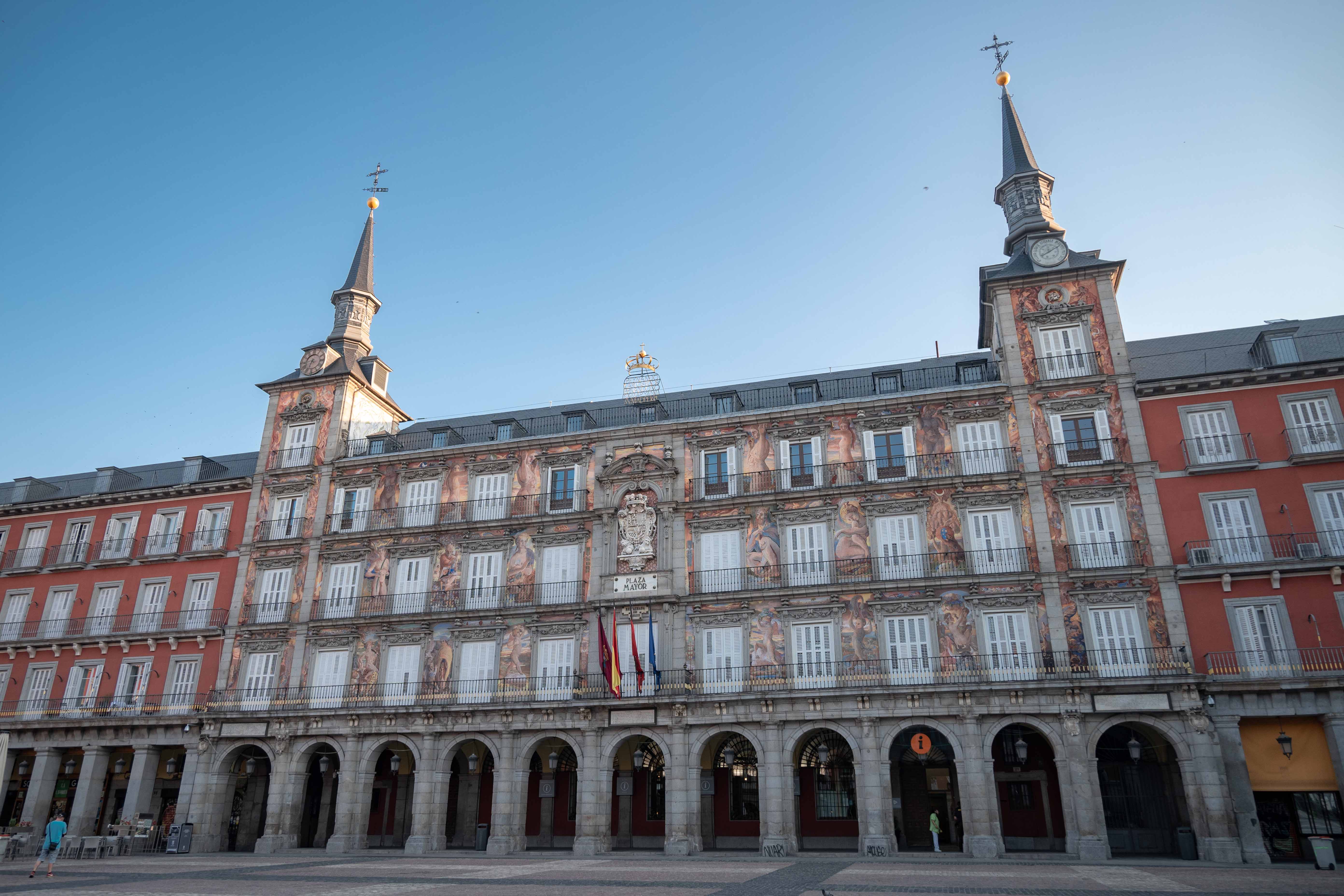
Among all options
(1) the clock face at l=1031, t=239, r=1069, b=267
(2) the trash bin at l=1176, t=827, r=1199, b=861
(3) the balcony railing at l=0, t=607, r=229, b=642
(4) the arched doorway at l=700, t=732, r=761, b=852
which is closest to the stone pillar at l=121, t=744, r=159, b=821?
(3) the balcony railing at l=0, t=607, r=229, b=642

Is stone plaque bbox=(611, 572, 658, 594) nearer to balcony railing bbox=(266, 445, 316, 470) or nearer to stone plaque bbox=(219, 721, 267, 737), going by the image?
stone plaque bbox=(219, 721, 267, 737)

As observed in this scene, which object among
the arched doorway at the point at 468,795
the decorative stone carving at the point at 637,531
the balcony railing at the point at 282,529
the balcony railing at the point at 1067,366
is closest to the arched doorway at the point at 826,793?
the decorative stone carving at the point at 637,531

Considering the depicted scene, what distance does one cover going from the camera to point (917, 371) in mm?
36125

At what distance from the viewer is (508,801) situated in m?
32.4

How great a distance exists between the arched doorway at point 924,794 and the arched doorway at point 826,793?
164cm

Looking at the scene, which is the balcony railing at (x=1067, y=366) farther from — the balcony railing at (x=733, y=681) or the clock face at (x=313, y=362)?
the clock face at (x=313, y=362)

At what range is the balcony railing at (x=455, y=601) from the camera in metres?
34.7

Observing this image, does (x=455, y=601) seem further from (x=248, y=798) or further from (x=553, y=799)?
(x=248, y=798)

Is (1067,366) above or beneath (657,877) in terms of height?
above

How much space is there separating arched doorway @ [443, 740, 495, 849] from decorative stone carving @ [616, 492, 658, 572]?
9.58m

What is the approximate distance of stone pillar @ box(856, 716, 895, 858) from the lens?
1104 inches

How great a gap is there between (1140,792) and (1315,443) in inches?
517

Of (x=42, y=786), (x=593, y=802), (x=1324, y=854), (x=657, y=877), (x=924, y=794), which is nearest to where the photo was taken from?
(x=657, y=877)

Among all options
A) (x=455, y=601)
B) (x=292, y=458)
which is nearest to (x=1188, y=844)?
(x=455, y=601)
